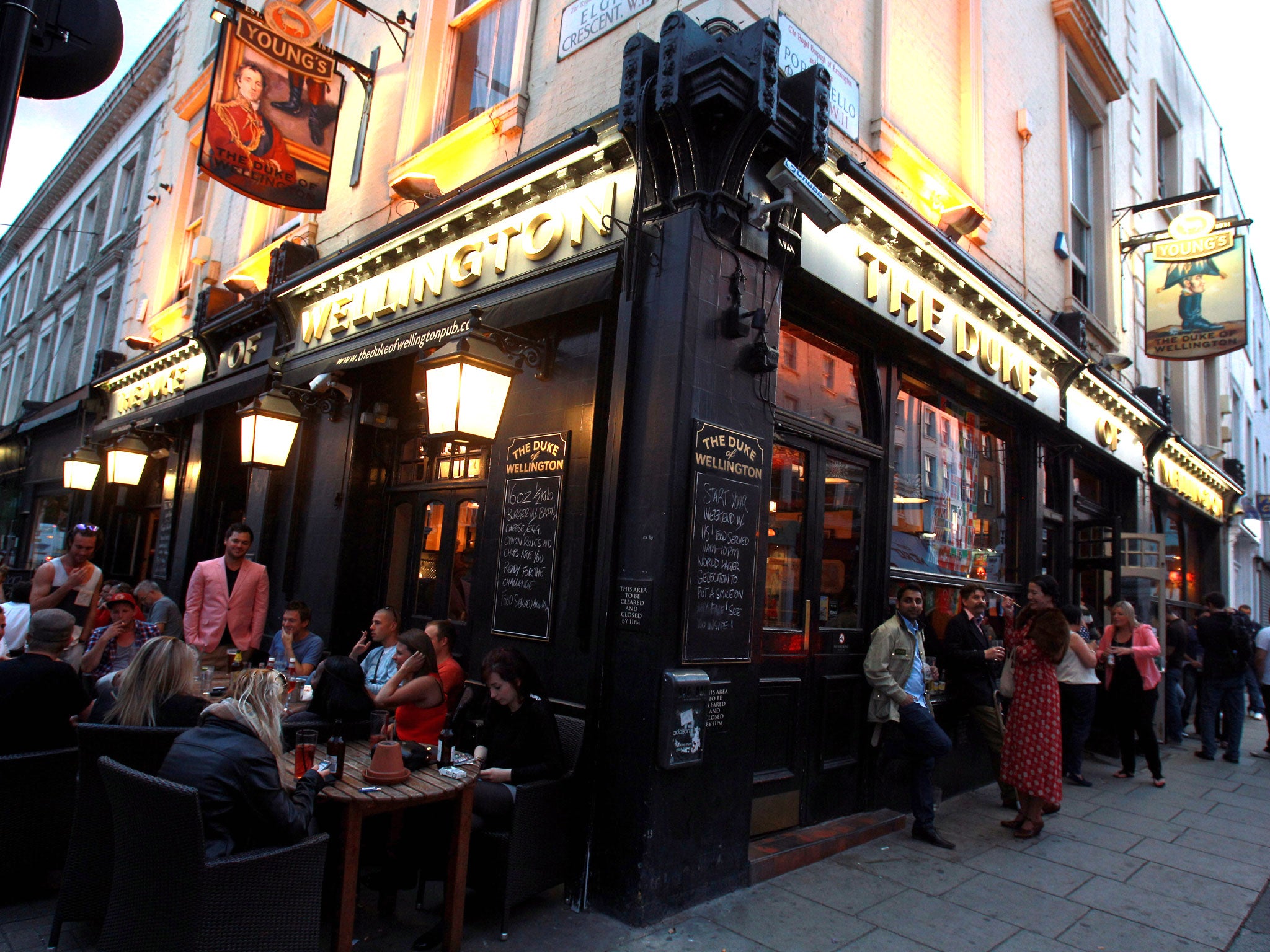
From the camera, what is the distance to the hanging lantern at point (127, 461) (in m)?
10.0

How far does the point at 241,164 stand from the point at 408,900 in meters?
6.11

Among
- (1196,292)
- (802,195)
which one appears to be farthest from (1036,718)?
(1196,292)

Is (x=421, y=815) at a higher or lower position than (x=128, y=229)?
lower

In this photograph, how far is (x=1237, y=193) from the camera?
1988cm

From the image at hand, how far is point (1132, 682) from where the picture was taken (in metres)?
8.09

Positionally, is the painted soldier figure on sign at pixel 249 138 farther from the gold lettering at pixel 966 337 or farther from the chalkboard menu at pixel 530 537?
the gold lettering at pixel 966 337

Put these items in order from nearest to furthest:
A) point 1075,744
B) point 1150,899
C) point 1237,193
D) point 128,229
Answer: point 1150,899
point 1075,744
point 128,229
point 1237,193

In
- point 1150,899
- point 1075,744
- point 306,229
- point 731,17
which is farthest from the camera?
point 306,229

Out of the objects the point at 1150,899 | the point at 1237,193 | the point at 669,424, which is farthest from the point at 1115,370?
the point at 1237,193

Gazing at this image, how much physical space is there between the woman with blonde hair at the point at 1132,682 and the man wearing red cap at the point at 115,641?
28.6 ft

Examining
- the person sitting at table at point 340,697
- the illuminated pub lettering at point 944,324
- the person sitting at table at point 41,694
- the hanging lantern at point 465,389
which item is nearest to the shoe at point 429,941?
the person sitting at table at point 340,697

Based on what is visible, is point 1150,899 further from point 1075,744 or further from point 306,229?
point 306,229

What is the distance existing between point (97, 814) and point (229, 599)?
396 centimetres

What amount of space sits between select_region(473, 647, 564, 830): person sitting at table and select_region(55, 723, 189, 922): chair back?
1431 mm
